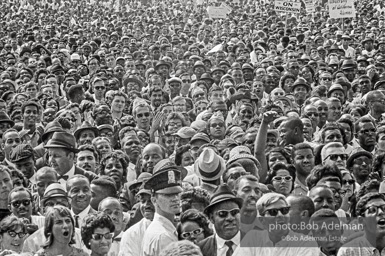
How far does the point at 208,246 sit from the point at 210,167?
7.36 feet

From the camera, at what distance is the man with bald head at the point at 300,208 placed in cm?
733

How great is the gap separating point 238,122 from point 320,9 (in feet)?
58.7

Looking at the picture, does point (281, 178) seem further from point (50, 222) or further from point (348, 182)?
point (50, 222)

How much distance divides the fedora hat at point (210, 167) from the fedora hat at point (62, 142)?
2104mm

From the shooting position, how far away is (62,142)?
10.3m

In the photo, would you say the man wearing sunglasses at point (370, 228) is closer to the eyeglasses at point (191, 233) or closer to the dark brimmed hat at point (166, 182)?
the eyeglasses at point (191, 233)

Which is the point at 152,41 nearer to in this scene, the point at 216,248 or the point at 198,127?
the point at 198,127

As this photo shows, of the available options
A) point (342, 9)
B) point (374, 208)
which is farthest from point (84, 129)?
point (342, 9)

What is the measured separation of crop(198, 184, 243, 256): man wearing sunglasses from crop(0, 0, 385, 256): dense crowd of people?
1 centimetres

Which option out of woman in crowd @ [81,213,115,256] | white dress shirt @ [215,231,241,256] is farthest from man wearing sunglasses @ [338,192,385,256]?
woman in crowd @ [81,213,115,256]

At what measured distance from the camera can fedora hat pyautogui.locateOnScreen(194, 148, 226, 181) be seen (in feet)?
28.6

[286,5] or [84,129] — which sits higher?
[286,5]

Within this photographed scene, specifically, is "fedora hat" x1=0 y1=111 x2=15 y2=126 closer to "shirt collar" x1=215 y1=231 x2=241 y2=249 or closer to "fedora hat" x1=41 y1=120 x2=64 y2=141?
"fedora hat" x1=41 y1=120 x2=64 y2=141

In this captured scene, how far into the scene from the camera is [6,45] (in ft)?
71.1
